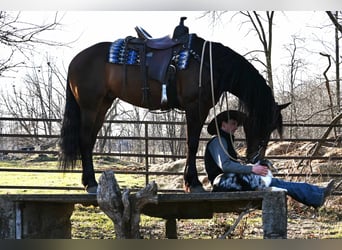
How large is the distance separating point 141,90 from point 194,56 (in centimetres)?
40

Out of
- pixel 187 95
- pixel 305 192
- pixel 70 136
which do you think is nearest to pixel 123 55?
pixel 187 95

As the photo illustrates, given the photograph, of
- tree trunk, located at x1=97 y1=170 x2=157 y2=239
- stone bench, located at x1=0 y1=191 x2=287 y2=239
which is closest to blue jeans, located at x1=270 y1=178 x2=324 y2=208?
stone bench, located at x1=0 y1=191 x2=287 y2=239

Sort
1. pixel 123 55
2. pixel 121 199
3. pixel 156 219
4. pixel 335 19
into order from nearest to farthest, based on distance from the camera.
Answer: pixel 121 199, pixel 123 55, pixel 335 19, pixel 156 219

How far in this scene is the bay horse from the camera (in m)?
2.92

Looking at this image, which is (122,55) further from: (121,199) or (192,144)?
(121,199)

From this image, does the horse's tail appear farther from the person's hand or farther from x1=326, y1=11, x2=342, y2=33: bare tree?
x1=326, y1=11, x2=342, y2=33: bare tree

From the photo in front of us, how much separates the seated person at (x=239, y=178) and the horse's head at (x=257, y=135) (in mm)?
115

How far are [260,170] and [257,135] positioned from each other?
275 mm

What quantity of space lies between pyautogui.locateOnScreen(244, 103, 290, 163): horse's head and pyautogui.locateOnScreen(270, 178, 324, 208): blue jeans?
23 cm

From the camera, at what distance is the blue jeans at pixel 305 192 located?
2.70m

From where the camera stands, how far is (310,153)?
177 inches

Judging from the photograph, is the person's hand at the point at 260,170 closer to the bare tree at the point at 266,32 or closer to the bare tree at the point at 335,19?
the bare tree at the point at 266,32

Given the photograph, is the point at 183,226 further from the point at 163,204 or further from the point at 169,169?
the point at 163,204

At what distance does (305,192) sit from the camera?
2715mm
